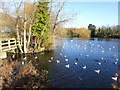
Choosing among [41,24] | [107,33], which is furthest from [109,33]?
[41,24]

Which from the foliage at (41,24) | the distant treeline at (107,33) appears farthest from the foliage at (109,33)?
the foliage at (41,24)

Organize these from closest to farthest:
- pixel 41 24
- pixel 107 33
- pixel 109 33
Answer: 1. pixel 41 24
2. pixel 109 33
3. pixel 107 33

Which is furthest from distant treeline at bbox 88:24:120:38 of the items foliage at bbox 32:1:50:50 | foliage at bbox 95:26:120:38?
foliage at bbox 32:1:50:50

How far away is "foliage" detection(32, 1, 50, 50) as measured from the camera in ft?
51.2

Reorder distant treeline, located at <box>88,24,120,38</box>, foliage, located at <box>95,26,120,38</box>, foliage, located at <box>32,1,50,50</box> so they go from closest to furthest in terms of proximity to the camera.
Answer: foliage, located at <box>32,1,50,50</box> → foliage, located at <box>95,26,120,38</box> → distant treeline, located at <box>88,24,120,38</box>

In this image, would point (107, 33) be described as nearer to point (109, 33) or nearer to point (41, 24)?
point (109, 33)

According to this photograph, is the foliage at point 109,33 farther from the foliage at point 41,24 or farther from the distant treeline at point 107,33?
the foliage at point 41,24

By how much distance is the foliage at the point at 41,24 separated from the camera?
15.6m

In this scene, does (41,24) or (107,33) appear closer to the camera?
(41,24)

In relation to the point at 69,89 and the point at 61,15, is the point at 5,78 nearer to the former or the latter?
the point at 69,89

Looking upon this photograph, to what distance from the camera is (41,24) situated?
1608cm

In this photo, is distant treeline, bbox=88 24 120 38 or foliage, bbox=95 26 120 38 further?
distant treeline, bbox=88 24 120 38

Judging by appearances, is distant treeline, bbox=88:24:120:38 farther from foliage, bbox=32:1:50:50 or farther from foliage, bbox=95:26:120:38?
foliage, bbox=32:1:50:50

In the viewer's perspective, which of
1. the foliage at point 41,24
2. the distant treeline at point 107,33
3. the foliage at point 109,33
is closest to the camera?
the foliage at point 41,24
